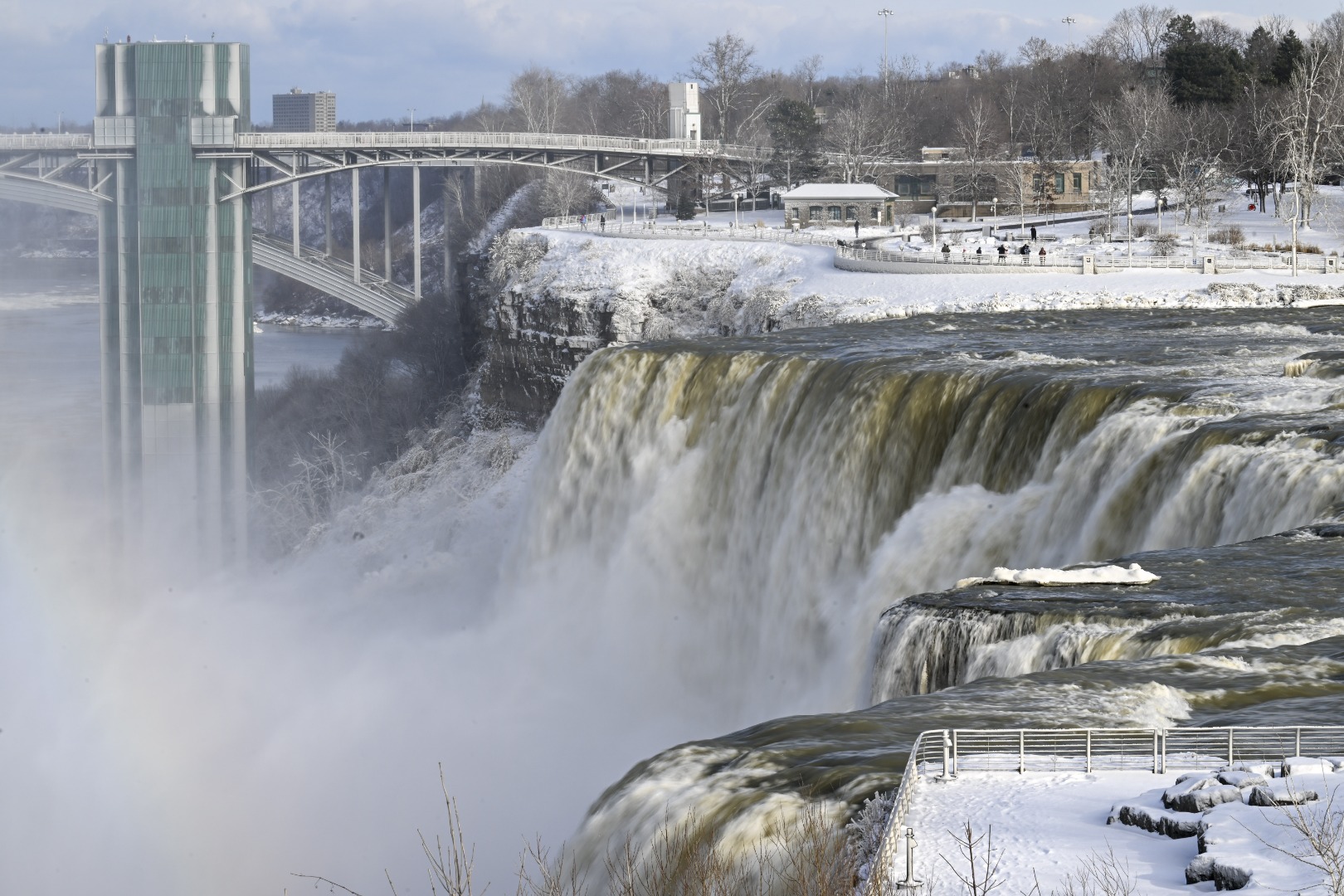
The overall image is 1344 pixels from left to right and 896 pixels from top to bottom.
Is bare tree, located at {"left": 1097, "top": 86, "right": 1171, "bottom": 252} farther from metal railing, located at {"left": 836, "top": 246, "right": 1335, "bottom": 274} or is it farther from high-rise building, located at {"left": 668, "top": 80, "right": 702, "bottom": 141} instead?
high-rise building, located at {"left": 668, "top": 80, "right": 702, "bottom": 141}

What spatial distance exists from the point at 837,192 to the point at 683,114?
44.7ft

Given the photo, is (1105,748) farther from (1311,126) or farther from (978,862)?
(1311,126)

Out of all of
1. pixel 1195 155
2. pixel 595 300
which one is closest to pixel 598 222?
pixel 595 300

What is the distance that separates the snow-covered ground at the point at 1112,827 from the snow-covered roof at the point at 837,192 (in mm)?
58998

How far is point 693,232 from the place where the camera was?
60.1 metres

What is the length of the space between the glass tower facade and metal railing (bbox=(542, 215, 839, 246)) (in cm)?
1291

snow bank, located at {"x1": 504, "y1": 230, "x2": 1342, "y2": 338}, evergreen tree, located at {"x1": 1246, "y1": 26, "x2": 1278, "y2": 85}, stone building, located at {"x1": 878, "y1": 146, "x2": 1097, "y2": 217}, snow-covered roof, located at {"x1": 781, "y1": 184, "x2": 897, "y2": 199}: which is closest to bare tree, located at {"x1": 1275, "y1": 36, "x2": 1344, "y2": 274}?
evergreen tree, located at {"x1": 1246, "y1": 26, "x2": 1278, "y2": 85}

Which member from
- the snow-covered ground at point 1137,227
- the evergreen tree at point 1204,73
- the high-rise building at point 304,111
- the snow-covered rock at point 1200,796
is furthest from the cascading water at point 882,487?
the high-rise building at point 304,111

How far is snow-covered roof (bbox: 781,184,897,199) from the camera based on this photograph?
67062mm

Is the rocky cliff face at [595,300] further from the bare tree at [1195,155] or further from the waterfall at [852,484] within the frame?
the waterfall at [852,484]

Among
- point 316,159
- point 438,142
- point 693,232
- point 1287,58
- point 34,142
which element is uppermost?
point 1287,58

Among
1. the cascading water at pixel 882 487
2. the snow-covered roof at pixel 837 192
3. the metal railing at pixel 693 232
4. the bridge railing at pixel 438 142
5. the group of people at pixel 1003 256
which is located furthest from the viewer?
the snow-covered roof at pixel 837 192

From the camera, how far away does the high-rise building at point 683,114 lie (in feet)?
258

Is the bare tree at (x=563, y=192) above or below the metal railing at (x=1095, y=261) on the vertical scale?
above
